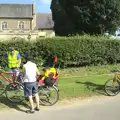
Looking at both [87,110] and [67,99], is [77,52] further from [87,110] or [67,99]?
[87,110]

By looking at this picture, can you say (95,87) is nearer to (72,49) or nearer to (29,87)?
(29,87)

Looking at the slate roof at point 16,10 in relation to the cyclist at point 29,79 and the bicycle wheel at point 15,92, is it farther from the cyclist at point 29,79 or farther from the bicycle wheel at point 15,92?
the cyclist at point 29,79

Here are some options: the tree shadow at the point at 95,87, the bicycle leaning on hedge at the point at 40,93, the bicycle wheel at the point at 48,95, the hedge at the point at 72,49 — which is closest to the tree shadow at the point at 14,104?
the bicycle leaning on hedge at the point at 40,93

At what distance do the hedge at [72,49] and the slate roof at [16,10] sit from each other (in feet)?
Answer: 195

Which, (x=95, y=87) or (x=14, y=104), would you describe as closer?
(x=14, y=104)

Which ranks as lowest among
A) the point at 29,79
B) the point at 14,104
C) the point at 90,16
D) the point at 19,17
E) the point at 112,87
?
the point at 14,104

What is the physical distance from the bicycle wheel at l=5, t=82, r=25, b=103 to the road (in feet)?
3.88

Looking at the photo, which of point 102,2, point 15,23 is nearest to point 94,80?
point 102,2

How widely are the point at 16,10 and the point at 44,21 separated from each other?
7.68 metres

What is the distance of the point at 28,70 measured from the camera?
938 centimetres

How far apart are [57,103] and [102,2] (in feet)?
79.6

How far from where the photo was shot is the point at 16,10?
80438 millimetres

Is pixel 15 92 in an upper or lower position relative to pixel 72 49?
lower

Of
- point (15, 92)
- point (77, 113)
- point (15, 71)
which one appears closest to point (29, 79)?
point (15, 92)
